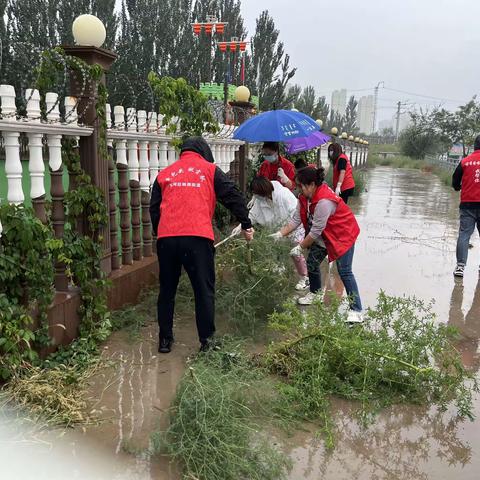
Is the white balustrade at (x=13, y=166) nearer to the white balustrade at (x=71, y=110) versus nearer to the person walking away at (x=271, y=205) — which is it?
the white balustrade at (x=71, y=110)

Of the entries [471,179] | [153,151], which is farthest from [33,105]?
[471,179]

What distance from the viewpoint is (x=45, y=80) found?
11.3 feet

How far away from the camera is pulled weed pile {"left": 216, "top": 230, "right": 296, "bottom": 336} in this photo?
155 inches

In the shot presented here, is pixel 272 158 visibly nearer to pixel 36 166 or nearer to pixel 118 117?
pixel 118 117

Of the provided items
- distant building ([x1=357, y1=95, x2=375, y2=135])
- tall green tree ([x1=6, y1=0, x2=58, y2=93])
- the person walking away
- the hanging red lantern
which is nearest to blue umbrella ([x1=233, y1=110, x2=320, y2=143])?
the person walking away

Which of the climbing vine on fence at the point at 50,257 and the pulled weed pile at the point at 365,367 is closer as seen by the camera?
the climbing vine on fence at the point at 50,257

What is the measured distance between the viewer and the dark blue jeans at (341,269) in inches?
172

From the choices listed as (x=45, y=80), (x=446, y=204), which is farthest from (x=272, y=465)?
(x=446, y=204)

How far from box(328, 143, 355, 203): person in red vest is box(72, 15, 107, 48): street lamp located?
471 cm

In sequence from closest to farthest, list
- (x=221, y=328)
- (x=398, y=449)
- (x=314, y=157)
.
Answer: (x=398, y=449) < (x=221, y=328) < (x=314, y=157)

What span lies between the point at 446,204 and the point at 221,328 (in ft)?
36.2

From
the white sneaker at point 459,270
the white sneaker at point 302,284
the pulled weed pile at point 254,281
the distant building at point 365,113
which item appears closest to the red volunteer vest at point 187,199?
the pulled weed pile at point 254,281

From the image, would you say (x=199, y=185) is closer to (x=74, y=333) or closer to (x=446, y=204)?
(x=74, y=333)

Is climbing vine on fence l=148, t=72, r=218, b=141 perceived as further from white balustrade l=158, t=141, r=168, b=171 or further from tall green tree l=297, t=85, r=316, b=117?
tall green tree l=297, t=85, r=316, b=117
